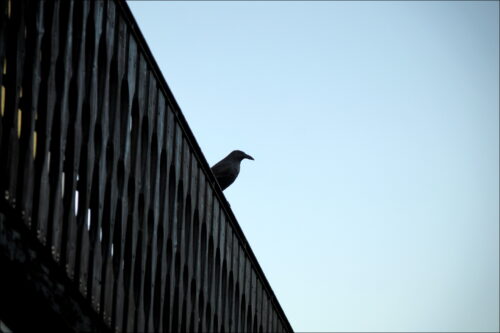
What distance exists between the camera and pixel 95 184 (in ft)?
24.6

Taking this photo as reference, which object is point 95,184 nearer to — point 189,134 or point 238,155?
point 189,134

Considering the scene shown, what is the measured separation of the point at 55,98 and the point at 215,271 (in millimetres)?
4404

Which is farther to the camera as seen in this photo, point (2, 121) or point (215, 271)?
point (215, 271)

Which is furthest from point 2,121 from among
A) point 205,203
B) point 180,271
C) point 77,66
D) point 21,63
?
point 205,203

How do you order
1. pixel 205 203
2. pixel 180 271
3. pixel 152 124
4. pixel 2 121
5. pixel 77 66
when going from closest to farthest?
1. pixel 2 121
2. pixel 77 66
3. pixel 152 124
4. pixel 180 271
5. pixel 205 203

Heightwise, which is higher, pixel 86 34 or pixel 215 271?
pixel 86 34

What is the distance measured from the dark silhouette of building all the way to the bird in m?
6.01

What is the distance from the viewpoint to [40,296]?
6.68 metres

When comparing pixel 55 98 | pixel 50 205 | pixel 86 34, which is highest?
pixel 86 34

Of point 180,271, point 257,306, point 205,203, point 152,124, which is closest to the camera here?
point 152,124

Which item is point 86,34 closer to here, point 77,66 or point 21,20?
point 77,66

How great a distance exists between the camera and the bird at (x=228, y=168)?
16.8m

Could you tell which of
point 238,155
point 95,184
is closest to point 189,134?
point 95,184

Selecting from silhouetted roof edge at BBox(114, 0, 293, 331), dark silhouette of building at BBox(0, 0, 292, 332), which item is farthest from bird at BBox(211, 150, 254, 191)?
dark silhouette of building at BBox(0, 0, 292, 332)
